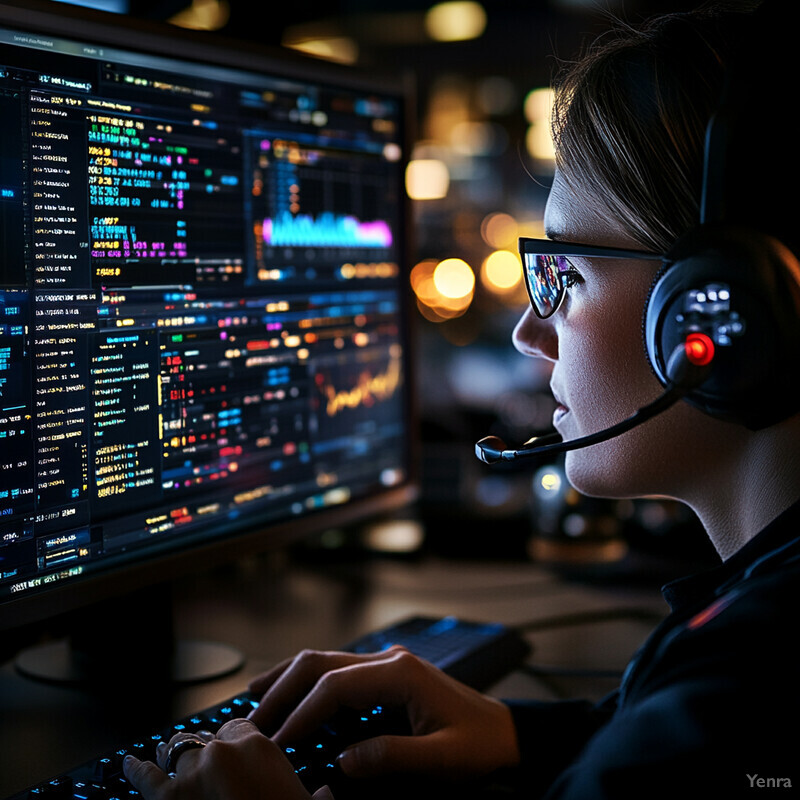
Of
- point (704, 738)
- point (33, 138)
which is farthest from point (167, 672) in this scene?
point (704, 738)

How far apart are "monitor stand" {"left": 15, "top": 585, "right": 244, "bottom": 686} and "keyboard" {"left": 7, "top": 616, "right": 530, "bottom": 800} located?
14 centimetres

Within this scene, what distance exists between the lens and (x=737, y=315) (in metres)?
0.59

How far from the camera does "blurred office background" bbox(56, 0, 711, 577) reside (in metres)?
1.38

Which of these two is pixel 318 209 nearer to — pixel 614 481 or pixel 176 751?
pixel 614 481

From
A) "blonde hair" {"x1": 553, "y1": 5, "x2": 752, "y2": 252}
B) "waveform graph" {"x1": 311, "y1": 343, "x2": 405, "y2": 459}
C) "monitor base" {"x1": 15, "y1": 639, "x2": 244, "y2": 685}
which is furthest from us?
"waveform graph" {"x1": 311, "y1": 343, "x2": 405, "y2": 459}

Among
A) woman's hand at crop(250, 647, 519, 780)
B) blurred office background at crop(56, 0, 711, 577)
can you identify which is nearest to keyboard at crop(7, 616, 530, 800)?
woman's hand at crop(250, 647, 519, 780)

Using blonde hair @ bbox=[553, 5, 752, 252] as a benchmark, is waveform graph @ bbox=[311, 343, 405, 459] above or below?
below

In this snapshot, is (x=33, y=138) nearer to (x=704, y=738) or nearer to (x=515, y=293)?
(x=704, y=738)

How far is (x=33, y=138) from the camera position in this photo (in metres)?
0.77

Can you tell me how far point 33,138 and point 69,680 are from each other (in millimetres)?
521

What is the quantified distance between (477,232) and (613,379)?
237 inches

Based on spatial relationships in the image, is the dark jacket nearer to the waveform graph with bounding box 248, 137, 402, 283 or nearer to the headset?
the headset

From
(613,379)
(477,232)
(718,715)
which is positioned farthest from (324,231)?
(477,232)

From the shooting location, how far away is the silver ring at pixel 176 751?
67cm
